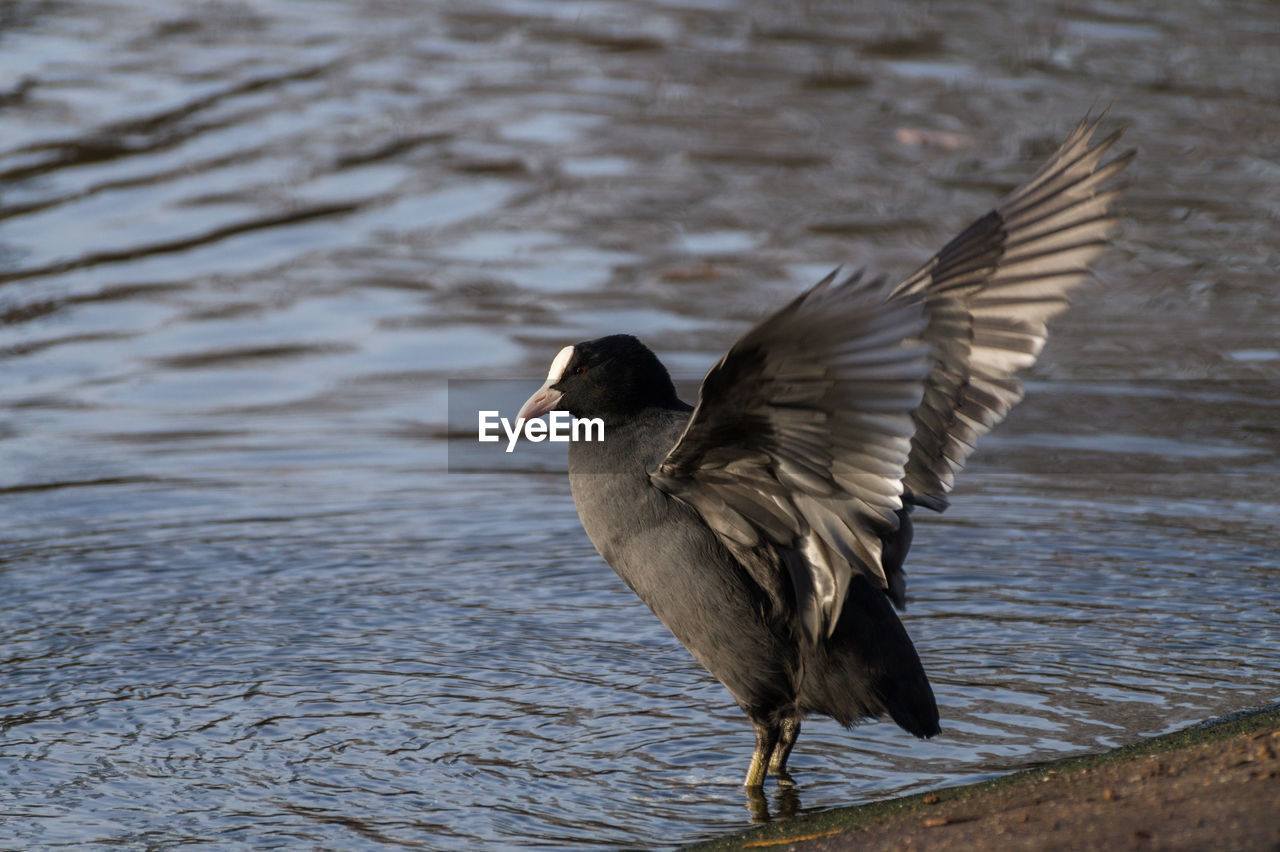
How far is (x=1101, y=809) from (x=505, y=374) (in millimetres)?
5061

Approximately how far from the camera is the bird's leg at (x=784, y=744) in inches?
167

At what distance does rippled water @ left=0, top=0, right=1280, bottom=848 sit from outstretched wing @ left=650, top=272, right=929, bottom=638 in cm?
62

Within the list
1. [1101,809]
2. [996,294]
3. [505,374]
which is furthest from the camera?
[505,374]

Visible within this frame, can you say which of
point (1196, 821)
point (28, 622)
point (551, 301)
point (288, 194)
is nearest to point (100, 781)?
point (28, 622)

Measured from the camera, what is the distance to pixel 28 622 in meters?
5.22

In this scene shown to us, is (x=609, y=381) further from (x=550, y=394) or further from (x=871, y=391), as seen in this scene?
(x=871, y=391)

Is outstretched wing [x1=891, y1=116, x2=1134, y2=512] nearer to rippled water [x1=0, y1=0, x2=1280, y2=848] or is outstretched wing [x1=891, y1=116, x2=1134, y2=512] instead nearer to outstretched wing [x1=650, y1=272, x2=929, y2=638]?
outstretched wing [x1=650, y1=272, x2=929, y2=638]

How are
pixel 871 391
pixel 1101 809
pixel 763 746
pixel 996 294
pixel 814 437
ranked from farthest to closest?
pixel 996 294, pixel 763 746, pixel 814 437, pixel 871 391, pixel 1101 809

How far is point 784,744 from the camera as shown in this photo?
4273mm

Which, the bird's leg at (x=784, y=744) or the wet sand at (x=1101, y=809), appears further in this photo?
the bird's leg at (x=784, y=744)

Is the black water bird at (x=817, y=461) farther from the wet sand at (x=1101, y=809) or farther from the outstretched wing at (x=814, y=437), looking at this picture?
the wet sand at (x=1101, y=809)

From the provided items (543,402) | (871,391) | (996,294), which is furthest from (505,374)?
(871,391)

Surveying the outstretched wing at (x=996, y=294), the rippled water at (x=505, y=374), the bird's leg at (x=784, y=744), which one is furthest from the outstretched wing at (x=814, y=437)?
the rippled water at (x=505, y=374)

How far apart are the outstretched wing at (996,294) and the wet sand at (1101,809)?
31.7 inches
